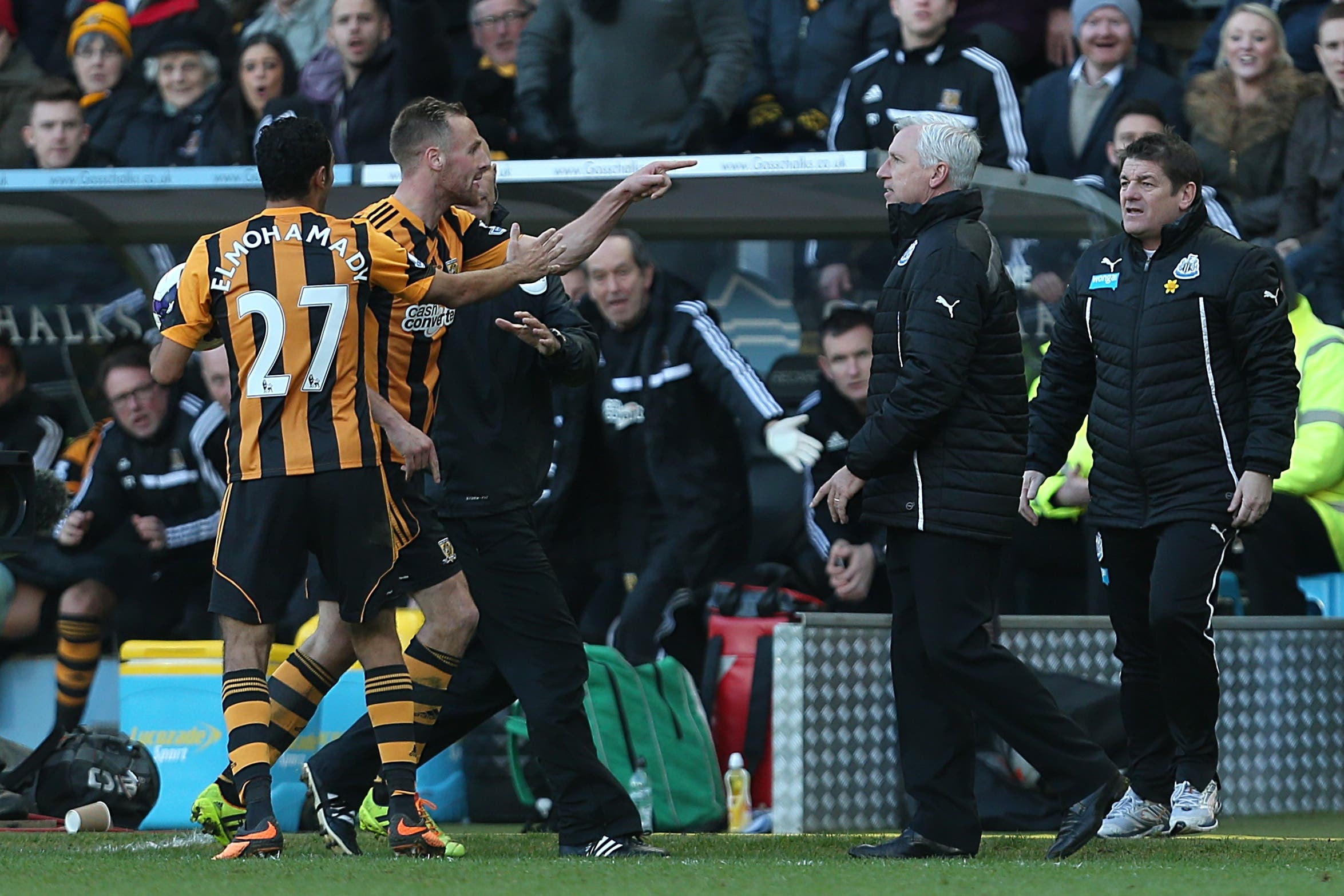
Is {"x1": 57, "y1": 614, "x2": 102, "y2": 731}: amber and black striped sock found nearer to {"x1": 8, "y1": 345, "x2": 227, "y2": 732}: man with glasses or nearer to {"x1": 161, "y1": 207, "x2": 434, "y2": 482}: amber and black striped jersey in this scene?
{"x1": 8, "y1": 345, "x2": 227, "y2": 732}: man with glasses

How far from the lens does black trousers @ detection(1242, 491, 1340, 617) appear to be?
684cm

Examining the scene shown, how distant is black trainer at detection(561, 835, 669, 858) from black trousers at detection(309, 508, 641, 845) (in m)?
0.02

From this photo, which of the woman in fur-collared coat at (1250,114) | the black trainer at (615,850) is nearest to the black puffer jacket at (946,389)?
the black trainer at (615,850)

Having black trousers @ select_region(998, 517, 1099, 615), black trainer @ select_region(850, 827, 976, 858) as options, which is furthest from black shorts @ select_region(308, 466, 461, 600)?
black trousers @ select_region(998, 517, 1099, 615)

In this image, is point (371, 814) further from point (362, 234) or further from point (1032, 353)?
point (1032, 353)

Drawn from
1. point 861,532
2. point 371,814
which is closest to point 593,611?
point 861,532

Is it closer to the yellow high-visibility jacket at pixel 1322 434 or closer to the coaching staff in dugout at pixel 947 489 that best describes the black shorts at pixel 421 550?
the coaching staff in dugout at pixel 947 489

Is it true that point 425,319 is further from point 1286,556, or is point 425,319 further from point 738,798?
point 1286,556

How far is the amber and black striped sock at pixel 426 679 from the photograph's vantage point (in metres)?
5.22

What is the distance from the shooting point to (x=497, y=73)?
31.0 feet

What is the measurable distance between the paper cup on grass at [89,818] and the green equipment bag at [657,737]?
1370 millimetres

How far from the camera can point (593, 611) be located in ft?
26.2

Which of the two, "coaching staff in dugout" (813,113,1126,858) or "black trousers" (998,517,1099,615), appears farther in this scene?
"black trousers" (998,517,1099,615)

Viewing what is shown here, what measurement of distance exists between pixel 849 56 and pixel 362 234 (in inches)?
196
